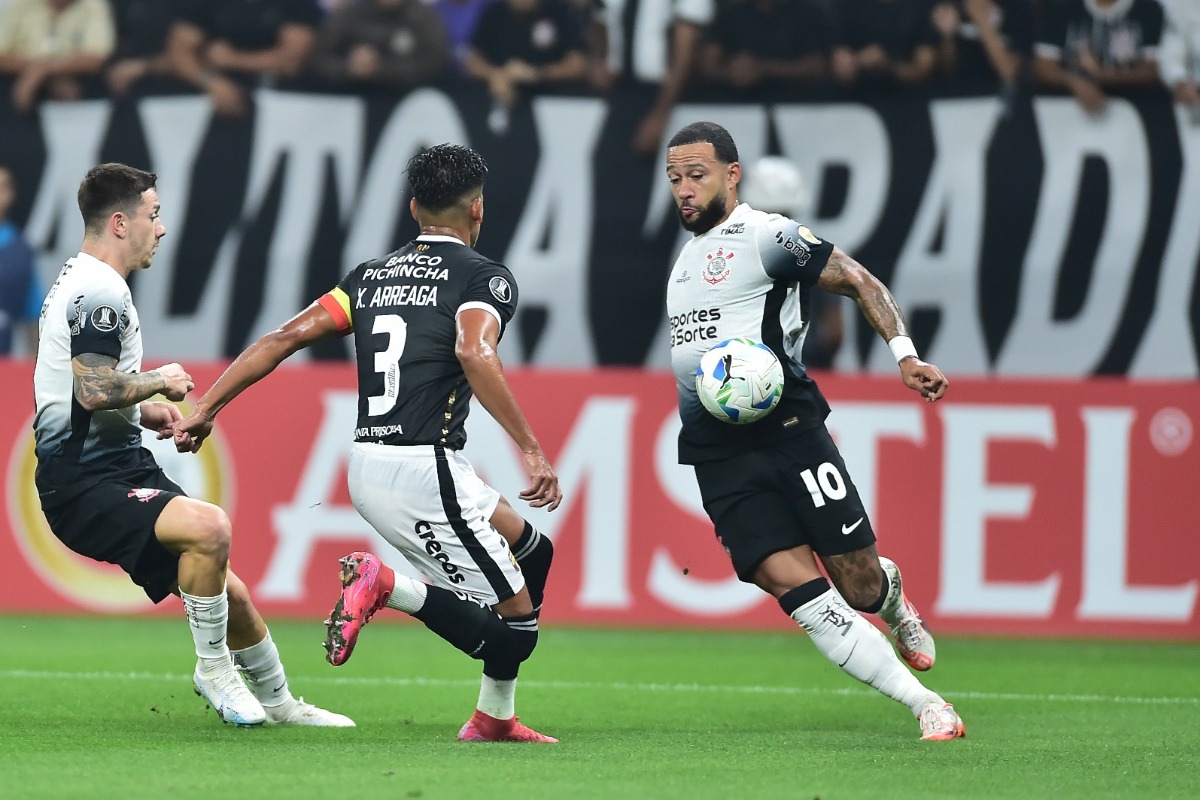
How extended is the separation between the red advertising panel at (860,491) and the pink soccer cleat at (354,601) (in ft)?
15.7

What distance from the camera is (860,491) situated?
36.8 ft

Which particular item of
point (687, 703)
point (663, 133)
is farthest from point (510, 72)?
point (687, 703)

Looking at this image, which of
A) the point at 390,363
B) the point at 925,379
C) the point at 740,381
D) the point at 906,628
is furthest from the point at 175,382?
the point at 906,628

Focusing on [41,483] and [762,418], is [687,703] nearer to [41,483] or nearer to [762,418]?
[762,418]

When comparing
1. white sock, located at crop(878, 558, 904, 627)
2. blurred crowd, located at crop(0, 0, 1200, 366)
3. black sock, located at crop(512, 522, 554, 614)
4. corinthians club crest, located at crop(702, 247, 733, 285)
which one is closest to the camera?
black sock, located at crop(512, 522, 554, 614)

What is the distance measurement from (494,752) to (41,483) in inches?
81.4

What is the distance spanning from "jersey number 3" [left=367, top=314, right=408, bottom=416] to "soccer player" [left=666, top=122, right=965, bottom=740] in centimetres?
124

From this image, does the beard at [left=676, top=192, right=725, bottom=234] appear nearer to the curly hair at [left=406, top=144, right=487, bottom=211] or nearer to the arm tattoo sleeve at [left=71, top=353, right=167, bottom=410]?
the curly hair at [left=406, top=144, right=487, bottom=211]

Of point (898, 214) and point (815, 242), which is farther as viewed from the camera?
point (898, 214)

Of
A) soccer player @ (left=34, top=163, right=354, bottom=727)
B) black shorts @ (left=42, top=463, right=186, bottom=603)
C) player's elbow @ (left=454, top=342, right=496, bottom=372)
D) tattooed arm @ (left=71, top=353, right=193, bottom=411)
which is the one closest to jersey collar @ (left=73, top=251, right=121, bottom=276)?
soccer player @ (left=34, top=163, right=354, bottom=727)

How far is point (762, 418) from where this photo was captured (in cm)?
700

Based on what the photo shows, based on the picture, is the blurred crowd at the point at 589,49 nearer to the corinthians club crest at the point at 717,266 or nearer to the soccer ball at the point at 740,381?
the corinthians club crest at the point at 717,266

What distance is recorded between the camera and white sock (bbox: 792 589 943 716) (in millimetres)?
6664

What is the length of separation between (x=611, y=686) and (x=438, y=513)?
2.71 metres
